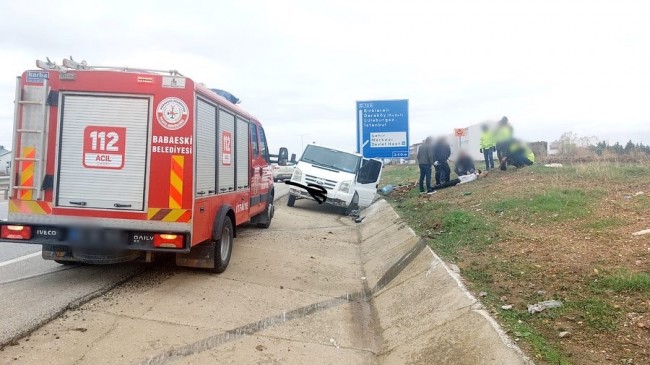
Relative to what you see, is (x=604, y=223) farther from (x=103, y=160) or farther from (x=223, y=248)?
(x=103, y=160)

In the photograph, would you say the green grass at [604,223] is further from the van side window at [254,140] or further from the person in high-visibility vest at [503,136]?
the person in high-visibility vest at [503,136]

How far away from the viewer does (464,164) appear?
1700 centimetres

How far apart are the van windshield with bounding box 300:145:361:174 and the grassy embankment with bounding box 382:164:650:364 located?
4.23 metres

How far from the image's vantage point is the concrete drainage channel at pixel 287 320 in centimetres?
425

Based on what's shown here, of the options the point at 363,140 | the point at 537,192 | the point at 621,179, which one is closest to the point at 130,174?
the point at 537,192

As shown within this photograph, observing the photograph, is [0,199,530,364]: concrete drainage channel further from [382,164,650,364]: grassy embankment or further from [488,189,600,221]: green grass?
[488,189,600,221]: green grass

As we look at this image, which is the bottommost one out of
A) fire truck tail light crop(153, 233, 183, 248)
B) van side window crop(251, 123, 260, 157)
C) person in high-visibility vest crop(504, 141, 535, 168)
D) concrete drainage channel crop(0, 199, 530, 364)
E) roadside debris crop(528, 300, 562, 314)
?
concrete drainage channel crop(0, 199, 530, 364)

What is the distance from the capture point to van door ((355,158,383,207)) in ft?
51.8

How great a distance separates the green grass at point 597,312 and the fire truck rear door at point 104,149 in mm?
4796

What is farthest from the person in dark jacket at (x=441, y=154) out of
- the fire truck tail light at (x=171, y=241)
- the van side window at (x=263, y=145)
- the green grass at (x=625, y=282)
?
the fire truck tail light at (x=171, y=241)

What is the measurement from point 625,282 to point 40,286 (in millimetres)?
6553

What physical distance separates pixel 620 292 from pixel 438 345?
1.78 meters

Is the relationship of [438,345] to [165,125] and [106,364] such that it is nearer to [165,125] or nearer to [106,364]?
[106,364]

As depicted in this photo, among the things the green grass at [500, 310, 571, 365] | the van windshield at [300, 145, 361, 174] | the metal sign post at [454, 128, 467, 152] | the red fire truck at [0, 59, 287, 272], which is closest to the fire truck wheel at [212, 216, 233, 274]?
the red fire truck at [0, 59, 287, 272]
